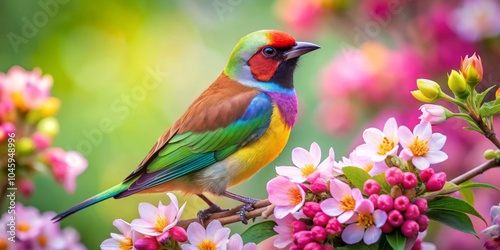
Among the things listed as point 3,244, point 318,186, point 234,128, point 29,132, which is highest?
point 29,132

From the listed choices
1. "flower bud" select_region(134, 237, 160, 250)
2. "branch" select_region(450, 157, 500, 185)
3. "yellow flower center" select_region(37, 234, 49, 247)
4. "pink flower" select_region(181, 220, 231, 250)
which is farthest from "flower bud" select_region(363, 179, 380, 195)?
"yellow flower center" select_region(37, 234, 49, 247)

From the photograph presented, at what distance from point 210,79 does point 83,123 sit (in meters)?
0.58

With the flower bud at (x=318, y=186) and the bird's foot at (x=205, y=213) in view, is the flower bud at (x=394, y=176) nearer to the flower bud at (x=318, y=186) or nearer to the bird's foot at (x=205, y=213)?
the flower bud at (x=318, y=186)

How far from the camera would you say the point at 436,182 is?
982 mm

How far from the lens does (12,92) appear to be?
65.5 inches

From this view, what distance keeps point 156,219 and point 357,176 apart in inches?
12.4

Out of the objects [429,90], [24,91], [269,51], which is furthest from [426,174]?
[24,91]

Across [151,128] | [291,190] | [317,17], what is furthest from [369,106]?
[291,190]

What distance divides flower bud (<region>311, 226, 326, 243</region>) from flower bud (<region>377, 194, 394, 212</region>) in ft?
0.27

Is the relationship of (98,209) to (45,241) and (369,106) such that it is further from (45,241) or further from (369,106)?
(45,241)

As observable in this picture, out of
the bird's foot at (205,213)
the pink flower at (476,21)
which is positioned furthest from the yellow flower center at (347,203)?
the pink flower at (476,21)

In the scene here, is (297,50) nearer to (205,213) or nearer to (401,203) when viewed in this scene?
(205,213)

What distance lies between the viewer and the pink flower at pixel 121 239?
44.9 inches

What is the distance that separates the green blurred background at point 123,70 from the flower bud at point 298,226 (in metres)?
1.64
